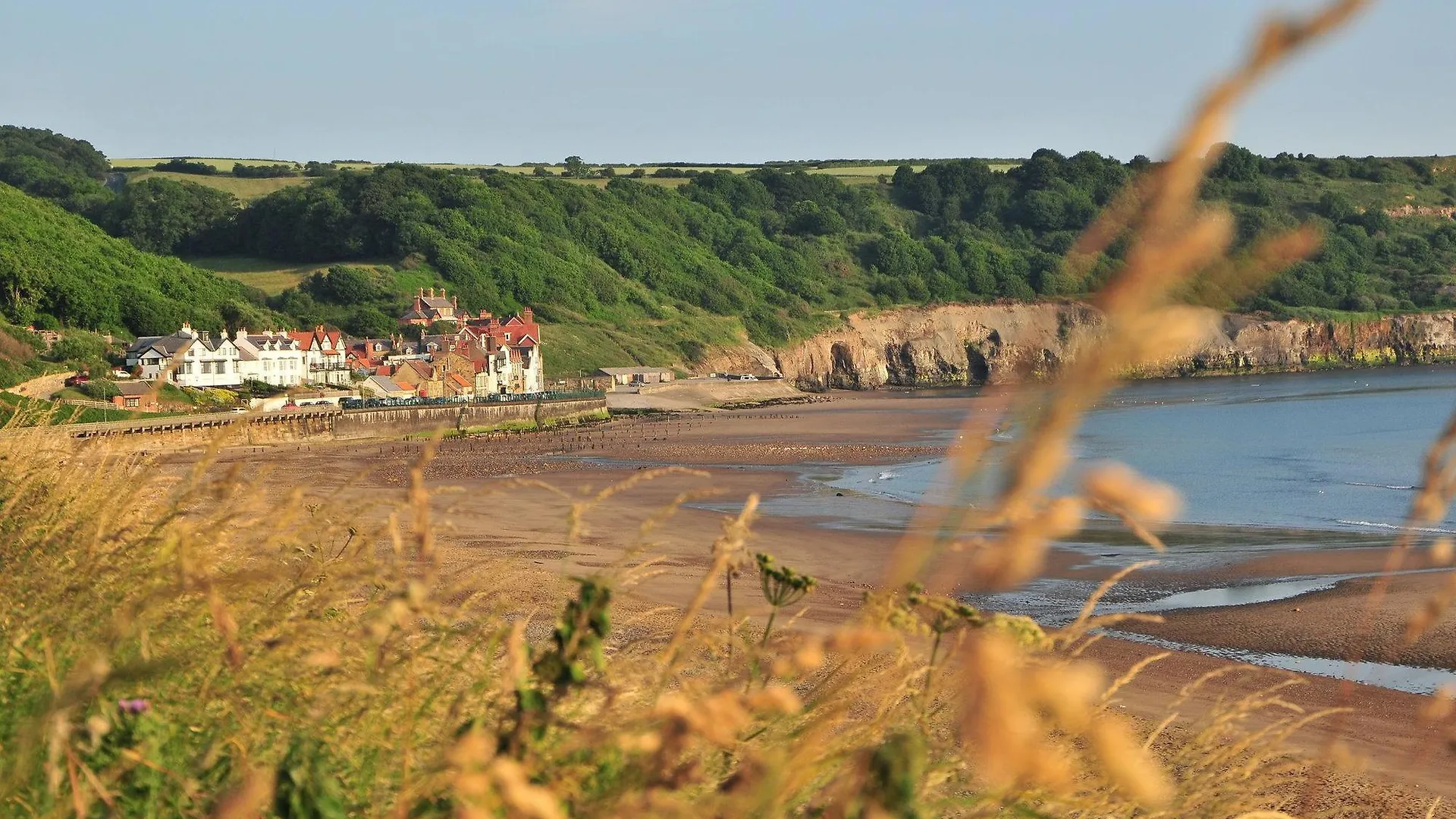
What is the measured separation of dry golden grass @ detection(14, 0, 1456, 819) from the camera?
1048mm

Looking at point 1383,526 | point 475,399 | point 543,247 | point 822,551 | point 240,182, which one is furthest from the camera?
point 240,182

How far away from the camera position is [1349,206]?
627ft

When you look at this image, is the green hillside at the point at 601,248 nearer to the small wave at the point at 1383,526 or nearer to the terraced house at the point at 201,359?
the terraced house at the point at 201,359

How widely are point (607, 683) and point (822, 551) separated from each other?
92.7ft

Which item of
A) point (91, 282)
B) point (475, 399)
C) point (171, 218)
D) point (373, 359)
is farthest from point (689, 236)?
point (91, 282)

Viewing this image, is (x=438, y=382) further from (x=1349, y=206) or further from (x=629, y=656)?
(x=1349, y=206)

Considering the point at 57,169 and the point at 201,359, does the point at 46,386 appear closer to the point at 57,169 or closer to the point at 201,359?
the point at 201,359

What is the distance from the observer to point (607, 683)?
2.23 metres

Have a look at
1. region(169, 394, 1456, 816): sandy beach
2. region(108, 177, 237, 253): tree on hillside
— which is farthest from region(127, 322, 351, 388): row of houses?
region(108, 177, 237, 253): tree on hillside

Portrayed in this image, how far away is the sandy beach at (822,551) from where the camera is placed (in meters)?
8.44

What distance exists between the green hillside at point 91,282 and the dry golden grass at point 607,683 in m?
80.2

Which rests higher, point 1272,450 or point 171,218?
point 171,218

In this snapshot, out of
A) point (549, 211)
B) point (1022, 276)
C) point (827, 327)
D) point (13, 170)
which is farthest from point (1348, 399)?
point (13, 170)

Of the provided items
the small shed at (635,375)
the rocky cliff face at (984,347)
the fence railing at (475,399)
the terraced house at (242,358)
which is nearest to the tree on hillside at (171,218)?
the small shed at (635,375)
